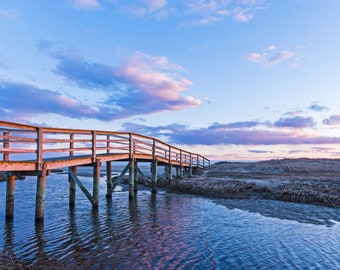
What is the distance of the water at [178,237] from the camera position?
7414 mm

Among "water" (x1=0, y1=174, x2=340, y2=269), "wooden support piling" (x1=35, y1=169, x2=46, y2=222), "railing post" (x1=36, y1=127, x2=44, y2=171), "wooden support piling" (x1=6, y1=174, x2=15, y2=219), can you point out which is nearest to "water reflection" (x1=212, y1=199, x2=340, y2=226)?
"water" (x1=0, y1=174, x2=340, y2=269)

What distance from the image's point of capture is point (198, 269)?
6.96 meters

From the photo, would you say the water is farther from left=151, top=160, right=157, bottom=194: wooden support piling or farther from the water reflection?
left=151, top=160, right=157, bottom=194: wooden support piling

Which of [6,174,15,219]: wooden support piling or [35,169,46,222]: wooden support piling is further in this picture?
[6,174,15,219]: wooden support piling

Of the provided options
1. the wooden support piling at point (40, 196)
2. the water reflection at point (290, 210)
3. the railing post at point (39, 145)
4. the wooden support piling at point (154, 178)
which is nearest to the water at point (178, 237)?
the water reflection at point (290, 210)

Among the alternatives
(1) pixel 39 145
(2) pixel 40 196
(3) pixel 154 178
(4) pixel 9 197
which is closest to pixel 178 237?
(2) pixel 40 196

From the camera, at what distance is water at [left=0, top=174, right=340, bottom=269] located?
741cm

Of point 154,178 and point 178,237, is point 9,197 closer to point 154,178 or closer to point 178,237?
point 178,237

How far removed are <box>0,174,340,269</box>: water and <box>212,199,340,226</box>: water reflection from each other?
4 cm

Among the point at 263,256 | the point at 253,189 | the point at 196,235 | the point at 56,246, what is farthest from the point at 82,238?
the point at 253,189

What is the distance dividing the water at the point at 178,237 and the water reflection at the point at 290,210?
0.13ft

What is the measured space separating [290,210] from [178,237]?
22.0 feet

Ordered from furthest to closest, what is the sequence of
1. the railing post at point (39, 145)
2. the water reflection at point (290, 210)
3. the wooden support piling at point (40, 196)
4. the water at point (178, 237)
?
the water reflection at point (290, 210)
the wooden support piling at point (40, 196)
the railing post at point (39, 145)
the water at point (178, 237)

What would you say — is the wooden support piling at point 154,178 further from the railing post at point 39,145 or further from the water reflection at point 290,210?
the railing post at point 39,145
